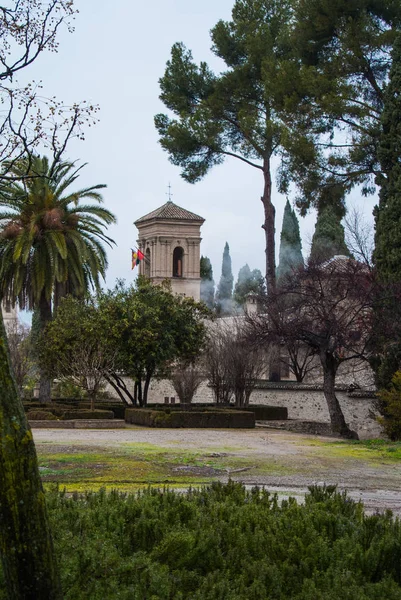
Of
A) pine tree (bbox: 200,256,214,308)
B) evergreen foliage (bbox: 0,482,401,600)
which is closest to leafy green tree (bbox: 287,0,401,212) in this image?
evergreen foliage (bbox: 0,482,401,600)

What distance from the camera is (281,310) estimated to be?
78.5 feet

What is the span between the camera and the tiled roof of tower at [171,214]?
6681cm

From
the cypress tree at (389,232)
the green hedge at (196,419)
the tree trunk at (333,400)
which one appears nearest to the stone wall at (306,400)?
the tree trunk at (333,400)

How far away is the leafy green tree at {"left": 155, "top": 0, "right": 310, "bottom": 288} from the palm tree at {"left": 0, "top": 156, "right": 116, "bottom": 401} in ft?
30.0

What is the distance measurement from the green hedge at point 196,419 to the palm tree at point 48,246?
19.4 ft

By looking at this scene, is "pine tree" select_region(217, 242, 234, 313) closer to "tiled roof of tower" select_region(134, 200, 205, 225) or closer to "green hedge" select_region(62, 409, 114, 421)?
"tiled roof of tower" select_region(134, 200, 205, 225)

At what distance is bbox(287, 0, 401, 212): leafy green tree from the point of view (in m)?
29.5

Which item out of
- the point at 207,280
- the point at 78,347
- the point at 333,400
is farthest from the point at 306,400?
the point at 207,280

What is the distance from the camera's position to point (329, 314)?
75.0ft

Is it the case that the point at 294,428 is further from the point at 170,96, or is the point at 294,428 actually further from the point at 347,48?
the point at 170,96

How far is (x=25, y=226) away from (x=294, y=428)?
11187mm

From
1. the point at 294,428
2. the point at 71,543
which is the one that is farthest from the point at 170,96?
the point at 71,543

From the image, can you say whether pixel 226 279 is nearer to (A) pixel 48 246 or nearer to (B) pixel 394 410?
(A) pixel 48 246

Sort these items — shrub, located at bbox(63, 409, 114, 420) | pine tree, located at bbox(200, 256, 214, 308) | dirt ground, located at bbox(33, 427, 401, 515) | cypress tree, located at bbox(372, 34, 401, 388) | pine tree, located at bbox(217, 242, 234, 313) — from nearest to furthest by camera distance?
dirt ground, located at bbox(33, 427, 401, 515), cypress tree, located at bbox(372, 34, 401, 388), shrub, located at bbox(63, 409, 114, 420), pine tree, located at bbox(200, 256, 214, 308), pine tree, located at bbox(217, 242, 234, 313)
